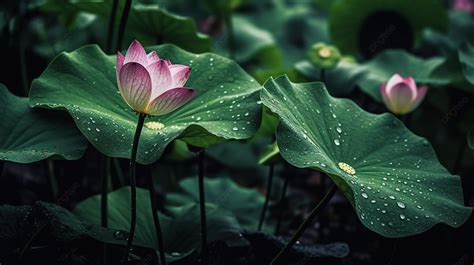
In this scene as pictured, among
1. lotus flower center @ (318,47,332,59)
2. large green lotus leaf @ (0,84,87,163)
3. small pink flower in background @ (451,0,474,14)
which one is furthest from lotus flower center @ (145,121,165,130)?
small pink flower in background @ (451,0,474,14)

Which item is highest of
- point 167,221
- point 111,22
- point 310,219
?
point 111,22

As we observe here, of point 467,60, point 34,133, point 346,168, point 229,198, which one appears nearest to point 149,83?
point 34,133

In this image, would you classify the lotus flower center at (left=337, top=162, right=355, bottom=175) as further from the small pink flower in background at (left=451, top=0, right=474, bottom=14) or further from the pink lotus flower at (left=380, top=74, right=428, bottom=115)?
the small pink flower in background at (left=451, top=0, right=474, bottom=14)

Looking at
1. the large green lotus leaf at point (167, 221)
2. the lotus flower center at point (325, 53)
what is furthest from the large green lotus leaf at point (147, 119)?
the lotus flower center at point (325, 53)

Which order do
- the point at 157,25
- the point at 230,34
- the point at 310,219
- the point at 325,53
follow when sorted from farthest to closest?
the point at 230,34 → the point at 325,53 → the point at 157,25 → the point at 310,219

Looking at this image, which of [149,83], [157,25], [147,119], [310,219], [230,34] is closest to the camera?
[149,83]

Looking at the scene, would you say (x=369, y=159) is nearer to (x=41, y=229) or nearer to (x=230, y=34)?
(x=41, y=229)
